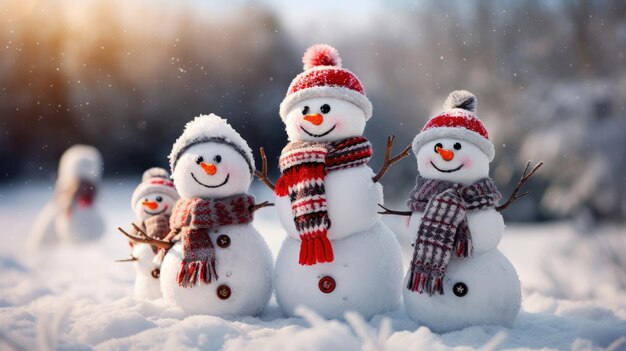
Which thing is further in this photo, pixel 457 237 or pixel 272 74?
pixel 272 74

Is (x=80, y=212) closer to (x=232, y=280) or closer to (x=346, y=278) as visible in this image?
(x=232, y=280)

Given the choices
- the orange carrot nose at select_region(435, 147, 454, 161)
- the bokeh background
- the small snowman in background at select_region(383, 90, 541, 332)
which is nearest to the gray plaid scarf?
the small snowman in background at select_region(383, 90, 541, 332)

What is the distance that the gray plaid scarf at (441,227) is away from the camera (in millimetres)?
2266

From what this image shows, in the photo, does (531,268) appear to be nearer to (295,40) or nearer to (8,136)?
(295,40)

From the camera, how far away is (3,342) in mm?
1720

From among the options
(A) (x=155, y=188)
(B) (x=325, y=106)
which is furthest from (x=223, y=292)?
(B) (x=325, y=106)

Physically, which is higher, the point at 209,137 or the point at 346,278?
the point at 209,137

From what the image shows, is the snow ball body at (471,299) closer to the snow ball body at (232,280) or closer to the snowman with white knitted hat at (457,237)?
the snowman with white knitted hat at (457,237)

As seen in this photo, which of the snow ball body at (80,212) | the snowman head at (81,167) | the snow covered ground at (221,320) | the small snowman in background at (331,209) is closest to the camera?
the snow covered ground at (221,320)

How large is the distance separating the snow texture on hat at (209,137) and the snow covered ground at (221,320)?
71 centimetres

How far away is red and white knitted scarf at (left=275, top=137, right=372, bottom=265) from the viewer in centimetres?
235

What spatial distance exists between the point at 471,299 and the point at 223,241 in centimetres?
107

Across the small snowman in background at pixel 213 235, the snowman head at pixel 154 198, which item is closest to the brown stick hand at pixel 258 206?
the small snowman in background at pixel 213 235

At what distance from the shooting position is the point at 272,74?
32.4 feet
